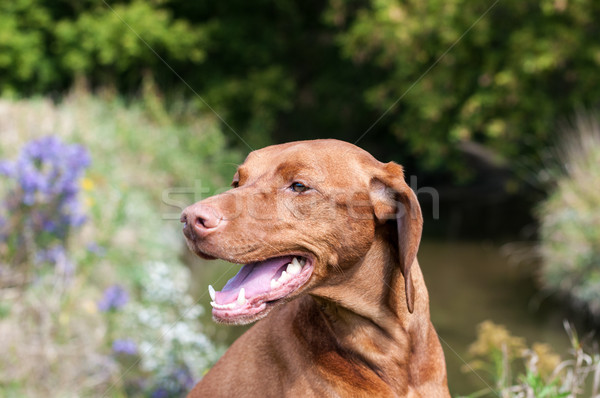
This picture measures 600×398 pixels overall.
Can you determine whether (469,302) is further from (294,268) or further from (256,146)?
(256,146)

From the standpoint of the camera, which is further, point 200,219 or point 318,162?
point 318,162

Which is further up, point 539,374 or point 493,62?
point 539,374

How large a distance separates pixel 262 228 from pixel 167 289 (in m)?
2.37

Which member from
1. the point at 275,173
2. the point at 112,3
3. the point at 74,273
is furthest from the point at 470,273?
the point at 112,3

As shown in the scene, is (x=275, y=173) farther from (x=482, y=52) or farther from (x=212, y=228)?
(x=482, y=52)

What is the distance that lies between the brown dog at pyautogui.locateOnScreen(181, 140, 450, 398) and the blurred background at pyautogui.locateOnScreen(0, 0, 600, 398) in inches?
46.0

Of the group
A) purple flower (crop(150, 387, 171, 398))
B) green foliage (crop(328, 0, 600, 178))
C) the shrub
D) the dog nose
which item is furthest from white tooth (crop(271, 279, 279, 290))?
green foliage (crop(328, 0, 600, 178))

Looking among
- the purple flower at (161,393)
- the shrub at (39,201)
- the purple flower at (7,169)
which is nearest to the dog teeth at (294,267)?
the purple flower at (161,393)

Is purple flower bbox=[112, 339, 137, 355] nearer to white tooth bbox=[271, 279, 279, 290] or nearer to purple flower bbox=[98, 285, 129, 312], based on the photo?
purple flower bbox=[98, 285, 129, 312]

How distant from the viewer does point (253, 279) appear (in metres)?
2.38

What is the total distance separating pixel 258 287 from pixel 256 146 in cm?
1238

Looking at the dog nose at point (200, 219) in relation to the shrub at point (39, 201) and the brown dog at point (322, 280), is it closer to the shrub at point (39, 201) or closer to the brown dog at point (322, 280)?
the brown dog at point (322, 280)

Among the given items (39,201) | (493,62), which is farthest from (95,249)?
(493,62)

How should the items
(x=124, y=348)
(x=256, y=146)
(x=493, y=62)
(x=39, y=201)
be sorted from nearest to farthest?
(x=124, y=348), (x=39, y=201), (x=493, y=62), (x=256, y=146)
